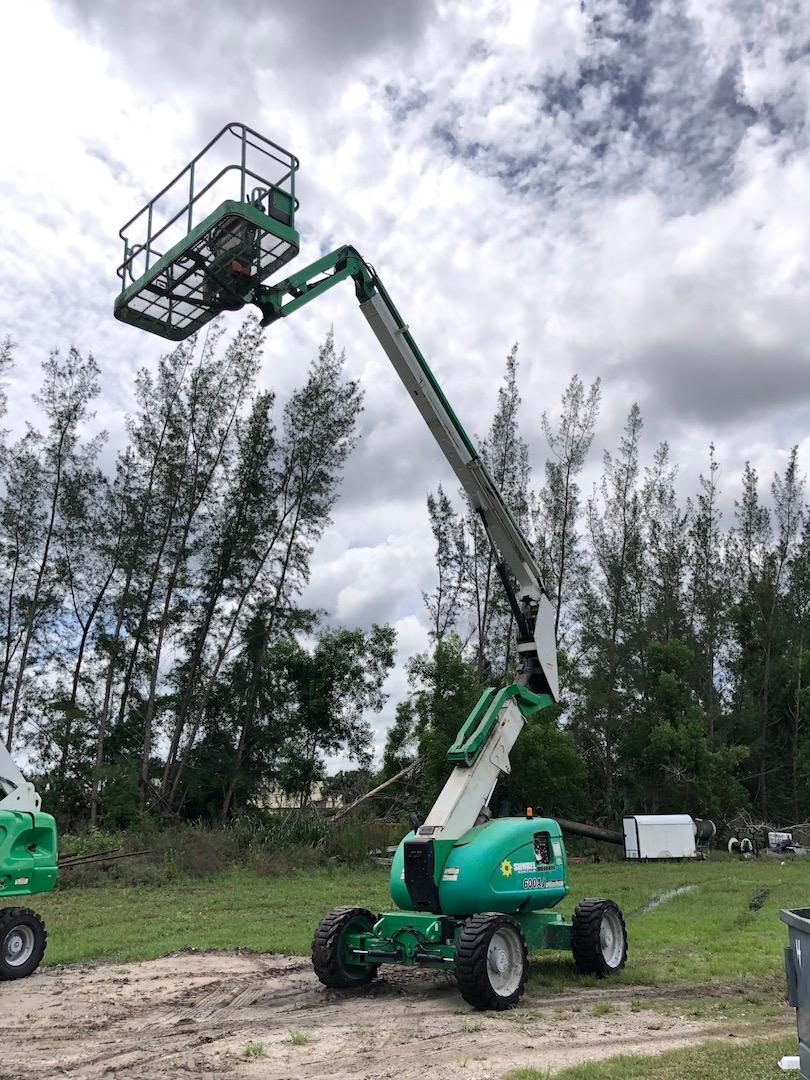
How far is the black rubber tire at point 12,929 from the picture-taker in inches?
384

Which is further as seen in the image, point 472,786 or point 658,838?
point 658,838

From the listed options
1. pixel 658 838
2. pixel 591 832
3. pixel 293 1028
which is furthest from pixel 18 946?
pixel 658 838

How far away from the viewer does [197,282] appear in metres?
8.62

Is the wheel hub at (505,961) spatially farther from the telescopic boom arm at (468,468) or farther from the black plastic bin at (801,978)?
the black plastic bin at (801,978)

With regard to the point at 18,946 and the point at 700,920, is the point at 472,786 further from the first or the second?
the point at 700,920

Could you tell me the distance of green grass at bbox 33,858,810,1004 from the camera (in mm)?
9758

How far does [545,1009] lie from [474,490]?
5179 millimetres

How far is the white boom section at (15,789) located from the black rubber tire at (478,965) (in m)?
5.03

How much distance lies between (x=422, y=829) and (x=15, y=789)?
4592 millimetres

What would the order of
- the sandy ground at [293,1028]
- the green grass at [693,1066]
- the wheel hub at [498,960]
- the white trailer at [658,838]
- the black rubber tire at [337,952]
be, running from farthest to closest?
the white trailer at [658,838] → the black rubber tire at [337,952] → the wheel hub at [498,960] → the sandy ground at [293,1028] → the green grass at [693,1066]

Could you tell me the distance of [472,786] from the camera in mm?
9195

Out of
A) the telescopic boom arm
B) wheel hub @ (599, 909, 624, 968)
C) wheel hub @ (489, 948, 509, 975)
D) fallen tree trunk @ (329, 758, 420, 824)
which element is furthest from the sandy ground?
fallen tree trunk @ (329, 758, 420, 824)

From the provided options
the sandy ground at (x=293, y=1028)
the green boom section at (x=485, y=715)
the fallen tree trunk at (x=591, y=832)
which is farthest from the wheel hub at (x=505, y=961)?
the fallen tree trunk at (x=591, y=832)

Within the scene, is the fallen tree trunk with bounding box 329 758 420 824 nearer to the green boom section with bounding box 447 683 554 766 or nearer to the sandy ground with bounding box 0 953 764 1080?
the sandy ground with bounding box 0 953 764 1080
